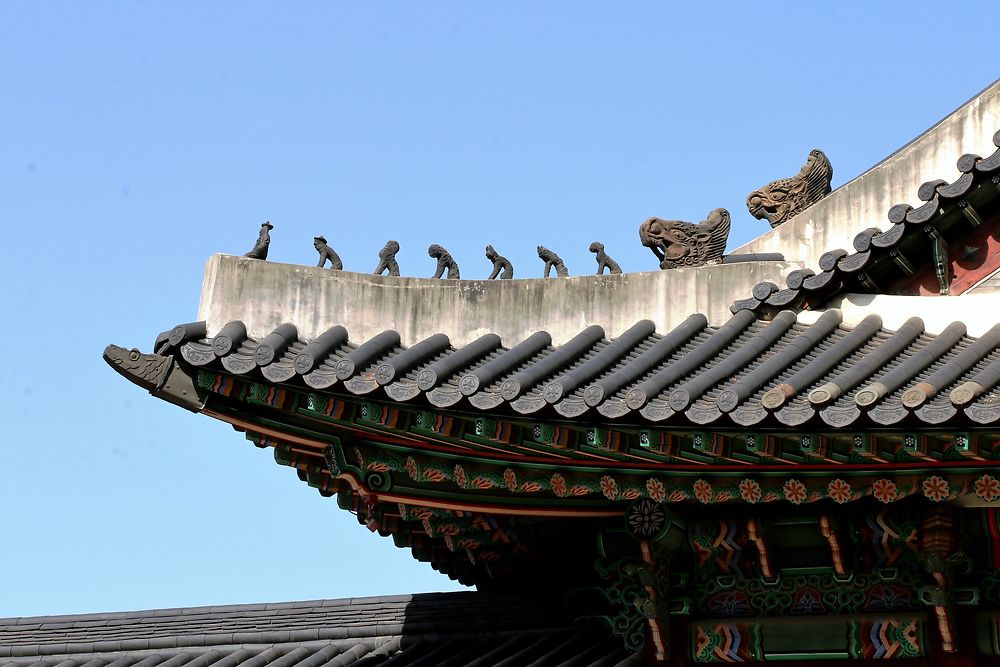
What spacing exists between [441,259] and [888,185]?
93.8 inches

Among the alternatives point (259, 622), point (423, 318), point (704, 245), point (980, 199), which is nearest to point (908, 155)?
point (980, 199)

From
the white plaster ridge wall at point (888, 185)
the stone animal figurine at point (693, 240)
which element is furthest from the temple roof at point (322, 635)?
the white plaster ridge wall at point (888, 185)

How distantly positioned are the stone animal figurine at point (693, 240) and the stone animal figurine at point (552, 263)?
52cm

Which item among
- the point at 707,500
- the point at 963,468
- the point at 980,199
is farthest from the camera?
the point at 980,199

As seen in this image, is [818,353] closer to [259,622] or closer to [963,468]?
[963,468]

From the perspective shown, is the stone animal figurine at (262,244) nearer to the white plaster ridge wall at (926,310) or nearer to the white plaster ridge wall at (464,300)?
the white plaster ridge wall at (464,300)

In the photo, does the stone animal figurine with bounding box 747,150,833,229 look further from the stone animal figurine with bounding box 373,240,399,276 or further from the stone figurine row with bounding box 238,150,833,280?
the stone animal figurine with bounding box 373,240,399,276

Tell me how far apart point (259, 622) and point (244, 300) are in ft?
10.2

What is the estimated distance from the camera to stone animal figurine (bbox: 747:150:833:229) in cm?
852

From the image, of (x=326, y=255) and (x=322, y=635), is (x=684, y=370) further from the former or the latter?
(x=322, y=635)

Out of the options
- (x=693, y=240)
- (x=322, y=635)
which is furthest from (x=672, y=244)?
(x=322, y=635)

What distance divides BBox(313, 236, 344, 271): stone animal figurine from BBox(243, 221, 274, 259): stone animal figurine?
0.86ft

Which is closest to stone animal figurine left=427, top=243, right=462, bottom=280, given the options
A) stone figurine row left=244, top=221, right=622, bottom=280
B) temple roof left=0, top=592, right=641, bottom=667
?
stone figurine row left=244, top=221, right=622, bottom=280

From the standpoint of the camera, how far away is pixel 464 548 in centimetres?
838
